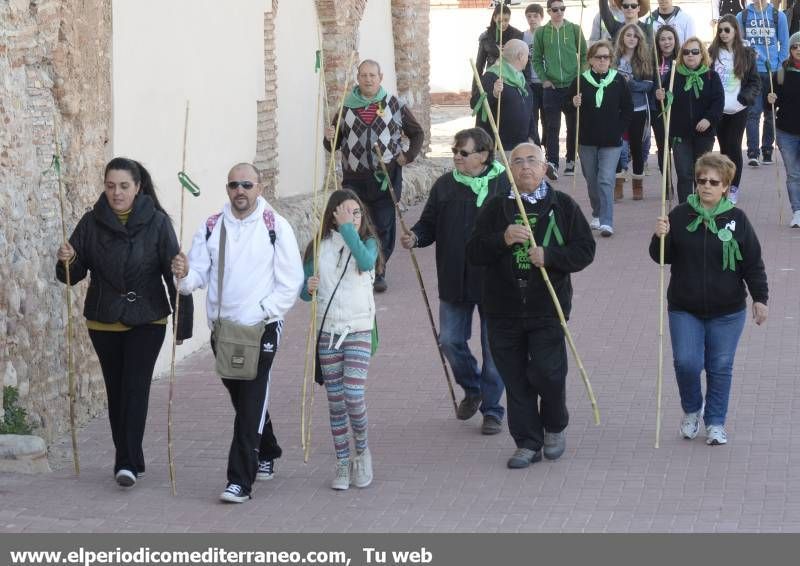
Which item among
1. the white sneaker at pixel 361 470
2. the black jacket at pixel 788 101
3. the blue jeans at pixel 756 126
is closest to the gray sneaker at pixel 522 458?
the white sneaker at pixel 361 470

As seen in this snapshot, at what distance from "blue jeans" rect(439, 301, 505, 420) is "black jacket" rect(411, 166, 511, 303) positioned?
10cm

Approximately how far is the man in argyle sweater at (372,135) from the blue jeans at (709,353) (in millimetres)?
4367

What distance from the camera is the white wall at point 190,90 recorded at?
10.4 metres

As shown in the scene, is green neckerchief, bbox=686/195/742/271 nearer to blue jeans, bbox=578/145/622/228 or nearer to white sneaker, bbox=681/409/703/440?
white sneaker, bbox=681/409/703/440

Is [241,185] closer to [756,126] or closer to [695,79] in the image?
[695,79]

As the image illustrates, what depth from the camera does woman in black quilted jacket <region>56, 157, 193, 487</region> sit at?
8.01 m

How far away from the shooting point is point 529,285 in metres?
8.18

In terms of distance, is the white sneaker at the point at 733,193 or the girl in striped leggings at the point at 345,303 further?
the white sneaker at the point at 733,193

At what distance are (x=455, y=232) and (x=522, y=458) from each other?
54.9 inches

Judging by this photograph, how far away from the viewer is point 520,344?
8336 millimetres

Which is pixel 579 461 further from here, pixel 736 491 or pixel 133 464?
pixel 133 464

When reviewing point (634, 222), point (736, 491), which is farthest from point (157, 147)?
point (634, 222)

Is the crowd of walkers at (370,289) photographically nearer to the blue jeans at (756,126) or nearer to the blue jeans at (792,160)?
the blue jeans at (792,160)

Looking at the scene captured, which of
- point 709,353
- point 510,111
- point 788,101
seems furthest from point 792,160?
point 709,353
